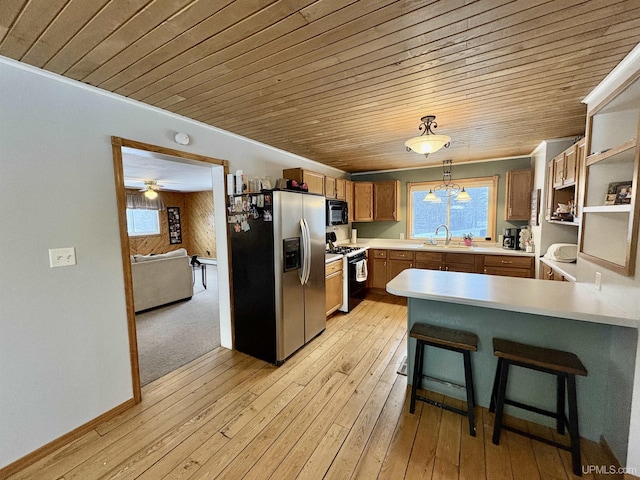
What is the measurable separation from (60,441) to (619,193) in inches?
160

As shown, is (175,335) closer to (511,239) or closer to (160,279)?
(160,279)

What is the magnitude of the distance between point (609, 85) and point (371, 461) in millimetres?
2974

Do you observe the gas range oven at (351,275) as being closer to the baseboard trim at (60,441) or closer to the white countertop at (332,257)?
the white countertop at (332,257)

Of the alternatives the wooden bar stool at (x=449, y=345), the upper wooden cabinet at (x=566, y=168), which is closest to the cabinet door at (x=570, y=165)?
the upper wooden cabinet at (x=566, y=168)

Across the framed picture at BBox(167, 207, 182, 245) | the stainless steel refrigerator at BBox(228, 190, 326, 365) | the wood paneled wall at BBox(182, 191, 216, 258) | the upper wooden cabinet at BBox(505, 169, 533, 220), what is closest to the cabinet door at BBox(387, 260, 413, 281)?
the upper wooden cabinet at BBox(505, 169, 533, 220)

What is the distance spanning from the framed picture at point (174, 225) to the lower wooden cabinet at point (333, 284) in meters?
6.85

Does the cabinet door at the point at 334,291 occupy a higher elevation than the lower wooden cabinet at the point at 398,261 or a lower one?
lower

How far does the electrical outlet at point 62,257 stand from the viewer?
1.74 m

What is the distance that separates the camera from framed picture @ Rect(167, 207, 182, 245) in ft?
28.2

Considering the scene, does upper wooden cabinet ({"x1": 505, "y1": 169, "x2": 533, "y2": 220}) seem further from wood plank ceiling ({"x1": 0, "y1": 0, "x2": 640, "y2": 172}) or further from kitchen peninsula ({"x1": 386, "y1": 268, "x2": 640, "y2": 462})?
kitchen peninsula ({"x1": 386, "y1": 268, "x2": 640, "y2": 462})

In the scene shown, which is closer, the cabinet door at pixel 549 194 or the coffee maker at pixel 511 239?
the cabinet door at pixel 549 194

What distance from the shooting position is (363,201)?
531 cm

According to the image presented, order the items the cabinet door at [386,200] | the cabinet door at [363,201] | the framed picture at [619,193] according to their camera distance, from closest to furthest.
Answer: the framed picture at [619,193]
the cabinet door at [386,200]
the cabinet door at [363,201]

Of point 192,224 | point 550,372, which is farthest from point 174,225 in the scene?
point 550,372
